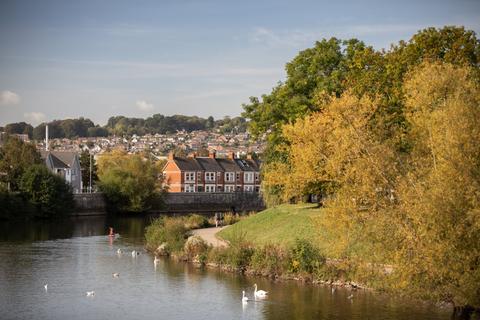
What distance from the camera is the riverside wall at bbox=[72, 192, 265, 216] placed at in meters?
106

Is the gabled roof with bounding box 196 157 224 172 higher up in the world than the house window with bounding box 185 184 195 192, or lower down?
higher up

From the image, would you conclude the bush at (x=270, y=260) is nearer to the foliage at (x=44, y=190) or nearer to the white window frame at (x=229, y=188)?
the foliage at (x=44, y=190)

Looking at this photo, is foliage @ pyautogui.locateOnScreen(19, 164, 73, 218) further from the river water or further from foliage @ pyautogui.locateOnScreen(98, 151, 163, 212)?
the river water

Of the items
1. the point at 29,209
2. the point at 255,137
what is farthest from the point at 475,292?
the point at 29,209

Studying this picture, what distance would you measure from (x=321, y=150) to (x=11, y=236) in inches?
1415

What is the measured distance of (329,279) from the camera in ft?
138

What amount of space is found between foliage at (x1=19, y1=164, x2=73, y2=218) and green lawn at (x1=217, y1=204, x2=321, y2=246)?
3684 cm

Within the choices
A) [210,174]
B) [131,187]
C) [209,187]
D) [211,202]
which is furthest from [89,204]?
[210,174]

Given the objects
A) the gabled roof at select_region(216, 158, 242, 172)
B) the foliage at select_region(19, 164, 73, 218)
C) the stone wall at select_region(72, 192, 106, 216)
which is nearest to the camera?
the foliage at select_region(19, 164, 73, 218)

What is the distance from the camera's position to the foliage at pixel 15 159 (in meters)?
94.8

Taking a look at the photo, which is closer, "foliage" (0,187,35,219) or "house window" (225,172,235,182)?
"foliage" (0,187,35,219)

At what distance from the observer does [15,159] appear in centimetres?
9669

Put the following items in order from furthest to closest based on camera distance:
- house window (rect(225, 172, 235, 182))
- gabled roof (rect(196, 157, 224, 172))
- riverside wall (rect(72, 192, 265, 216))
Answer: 1. house window (rect(225, 172, 235, 182))
2. gabled roof (rect(196, 157, 224, 172))
3. riverside wall (rect(72, 192, 265, 216))

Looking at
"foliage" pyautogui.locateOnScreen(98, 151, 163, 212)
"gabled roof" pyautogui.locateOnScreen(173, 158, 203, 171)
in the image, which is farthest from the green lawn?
"gabled roof" pyautogui.locateOnScreen(173, 158, 203, 171)
